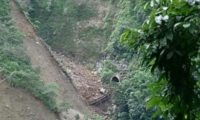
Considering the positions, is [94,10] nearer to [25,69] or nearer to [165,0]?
[25,69]

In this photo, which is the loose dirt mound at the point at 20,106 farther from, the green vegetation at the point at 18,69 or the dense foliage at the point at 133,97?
the dense foliage at the point at 133,97

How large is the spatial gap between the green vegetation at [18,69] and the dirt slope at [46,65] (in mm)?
791

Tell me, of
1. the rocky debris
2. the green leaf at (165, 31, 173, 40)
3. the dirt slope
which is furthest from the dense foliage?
the green leaf at (165, 31, 173, 40)

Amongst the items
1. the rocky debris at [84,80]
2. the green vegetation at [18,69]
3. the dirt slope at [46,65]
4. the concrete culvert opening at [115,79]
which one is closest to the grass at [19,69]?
the green vegetation at [18,69]

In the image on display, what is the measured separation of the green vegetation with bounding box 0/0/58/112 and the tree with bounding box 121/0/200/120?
27.2 feet

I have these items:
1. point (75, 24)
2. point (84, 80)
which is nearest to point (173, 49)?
point (84, 80)

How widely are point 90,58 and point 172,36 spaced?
13.0 m

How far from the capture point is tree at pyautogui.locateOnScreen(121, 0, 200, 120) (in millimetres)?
1504

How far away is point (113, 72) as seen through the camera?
12.5 metres

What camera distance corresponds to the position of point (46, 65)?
12133 mm

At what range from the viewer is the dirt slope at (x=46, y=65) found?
1145cm

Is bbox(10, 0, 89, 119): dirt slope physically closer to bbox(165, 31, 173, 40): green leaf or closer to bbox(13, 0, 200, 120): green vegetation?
bbox(13, 0, 200, 120): green vegetation

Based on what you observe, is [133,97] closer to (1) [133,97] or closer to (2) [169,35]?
(1) [133,97]

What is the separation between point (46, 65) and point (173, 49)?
1079 centimetres
